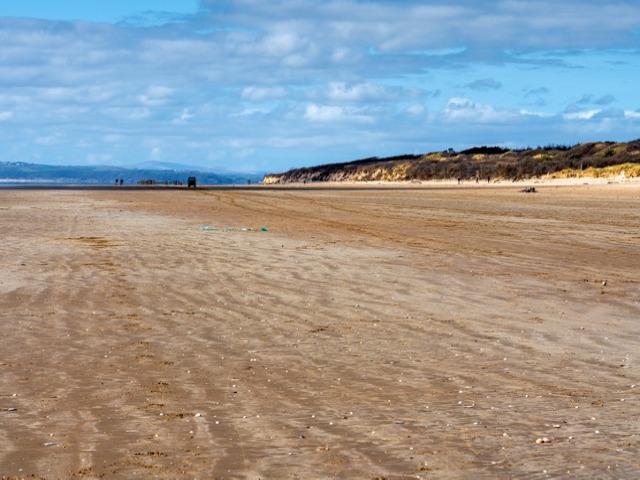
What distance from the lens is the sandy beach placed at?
5.23m

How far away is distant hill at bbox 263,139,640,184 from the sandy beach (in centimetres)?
5836

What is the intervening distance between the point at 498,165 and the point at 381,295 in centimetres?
9976

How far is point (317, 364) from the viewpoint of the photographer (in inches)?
306

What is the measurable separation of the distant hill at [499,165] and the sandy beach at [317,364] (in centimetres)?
5836

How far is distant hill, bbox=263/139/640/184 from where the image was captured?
89562 millimetres

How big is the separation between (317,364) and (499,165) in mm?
103516

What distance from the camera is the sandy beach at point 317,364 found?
523 centimetres

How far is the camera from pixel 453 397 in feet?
21.8

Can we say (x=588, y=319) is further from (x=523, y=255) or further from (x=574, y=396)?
(x=523, y=255)

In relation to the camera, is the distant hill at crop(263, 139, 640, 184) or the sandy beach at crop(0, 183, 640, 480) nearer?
the sandy beach at crop(0, 183, 640, 480)

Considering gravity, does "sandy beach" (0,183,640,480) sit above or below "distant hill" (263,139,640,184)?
below

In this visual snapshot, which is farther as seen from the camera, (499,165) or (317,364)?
(499,165)

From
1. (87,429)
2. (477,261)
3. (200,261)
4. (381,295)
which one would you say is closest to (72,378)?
(87,429)

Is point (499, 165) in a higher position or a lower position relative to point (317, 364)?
higher
